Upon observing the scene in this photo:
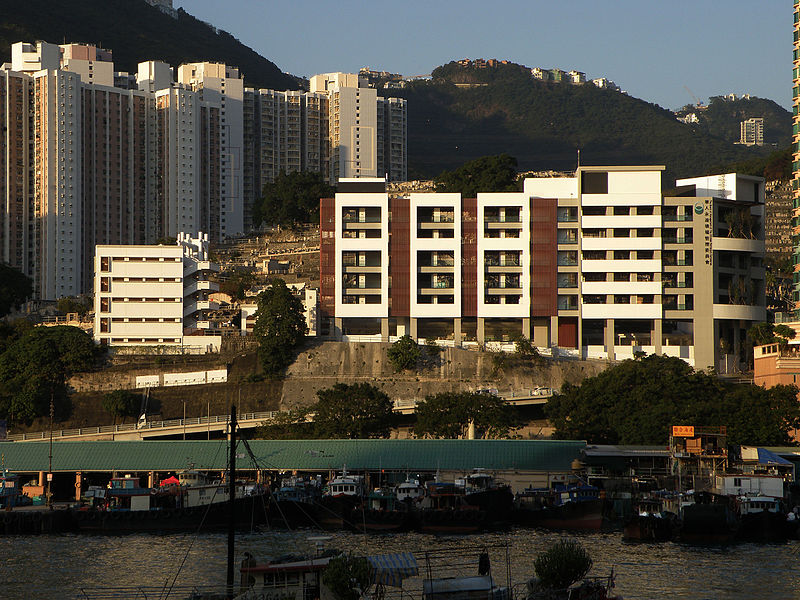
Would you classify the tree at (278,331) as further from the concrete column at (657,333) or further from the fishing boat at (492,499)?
Result: the fishing boat at (492,499)

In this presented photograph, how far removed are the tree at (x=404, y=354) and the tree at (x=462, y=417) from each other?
11112 millimetres

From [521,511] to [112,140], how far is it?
374 ft

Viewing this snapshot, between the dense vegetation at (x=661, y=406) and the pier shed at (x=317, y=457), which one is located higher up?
the dense vegetation at (x=661, y=406)

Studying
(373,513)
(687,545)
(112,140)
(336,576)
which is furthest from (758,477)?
(112,140)

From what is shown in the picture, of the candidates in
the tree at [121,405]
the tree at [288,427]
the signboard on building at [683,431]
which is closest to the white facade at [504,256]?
the tree at [288,427]

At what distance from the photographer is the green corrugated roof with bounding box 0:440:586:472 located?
93250mm

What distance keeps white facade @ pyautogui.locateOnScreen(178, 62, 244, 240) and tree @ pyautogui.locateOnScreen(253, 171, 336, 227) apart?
25317 millimetres

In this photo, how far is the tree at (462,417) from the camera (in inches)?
4097

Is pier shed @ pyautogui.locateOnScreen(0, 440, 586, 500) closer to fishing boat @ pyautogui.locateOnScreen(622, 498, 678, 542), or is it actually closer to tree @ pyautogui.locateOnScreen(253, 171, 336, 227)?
fishing boat @ pyautogui.locateOnScreen(622, 498, 678, 542)

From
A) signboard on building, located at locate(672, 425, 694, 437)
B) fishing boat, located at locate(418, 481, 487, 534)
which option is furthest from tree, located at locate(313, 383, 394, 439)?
fishing boat, located at locate(418, 481, 487, 534)

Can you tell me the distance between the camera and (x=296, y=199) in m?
166

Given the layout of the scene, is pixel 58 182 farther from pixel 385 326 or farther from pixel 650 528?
pixel 650 528

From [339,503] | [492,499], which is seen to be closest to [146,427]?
[339,503]

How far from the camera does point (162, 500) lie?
8388 cm
